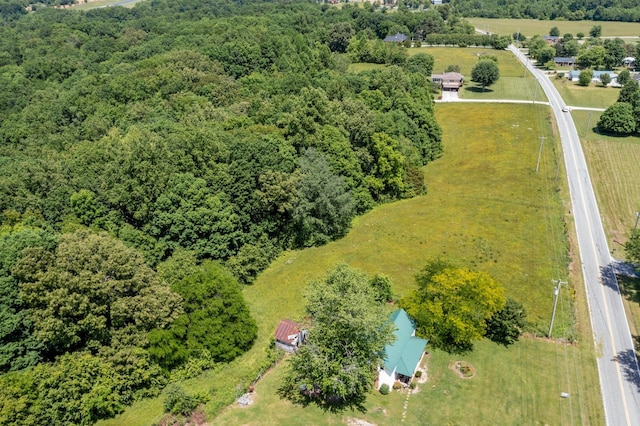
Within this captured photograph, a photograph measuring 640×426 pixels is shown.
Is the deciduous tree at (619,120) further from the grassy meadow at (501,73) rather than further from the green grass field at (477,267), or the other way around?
the grassy meadow at (501,73)

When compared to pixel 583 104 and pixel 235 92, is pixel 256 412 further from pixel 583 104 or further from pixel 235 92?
pixel 583 104

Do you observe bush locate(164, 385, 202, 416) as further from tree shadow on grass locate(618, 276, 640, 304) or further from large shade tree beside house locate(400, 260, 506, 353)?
tree shadow on grass locate(618, 276, 640, 304)

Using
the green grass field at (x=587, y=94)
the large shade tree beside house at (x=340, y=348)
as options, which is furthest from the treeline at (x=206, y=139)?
the green grass field at (x=587, y=94)

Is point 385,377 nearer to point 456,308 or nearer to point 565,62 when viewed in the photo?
point 456,308

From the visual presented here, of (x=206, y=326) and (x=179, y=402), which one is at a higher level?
(x=206, y=326)

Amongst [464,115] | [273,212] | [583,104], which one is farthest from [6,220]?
[583,104]

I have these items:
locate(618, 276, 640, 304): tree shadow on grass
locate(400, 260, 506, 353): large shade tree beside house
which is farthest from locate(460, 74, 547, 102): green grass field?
locate(400, 260, 506, 353): large shade tree beside house

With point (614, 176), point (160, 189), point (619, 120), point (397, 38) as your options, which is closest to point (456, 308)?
point (160, 189)
